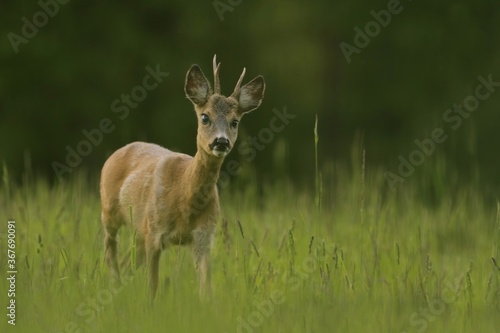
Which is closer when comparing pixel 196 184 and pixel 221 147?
pixel 221 147

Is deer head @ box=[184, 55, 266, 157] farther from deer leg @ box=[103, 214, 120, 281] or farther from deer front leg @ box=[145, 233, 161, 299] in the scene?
deer leg @ box=[103, 214, 120, 281]

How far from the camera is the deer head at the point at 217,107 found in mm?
7309

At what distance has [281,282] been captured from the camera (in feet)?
24.7

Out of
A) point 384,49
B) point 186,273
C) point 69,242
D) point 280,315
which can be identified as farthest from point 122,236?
point 384,49

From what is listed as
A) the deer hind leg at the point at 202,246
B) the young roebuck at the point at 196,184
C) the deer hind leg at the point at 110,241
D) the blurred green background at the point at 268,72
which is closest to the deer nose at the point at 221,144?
the young roebuck at the point at 196,184

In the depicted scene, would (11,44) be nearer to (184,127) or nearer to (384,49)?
(184,127)

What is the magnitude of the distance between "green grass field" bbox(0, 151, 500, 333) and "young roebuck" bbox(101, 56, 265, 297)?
15 cm

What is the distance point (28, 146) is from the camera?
17562 millimetres

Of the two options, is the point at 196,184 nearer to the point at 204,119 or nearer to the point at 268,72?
the point at 204,119

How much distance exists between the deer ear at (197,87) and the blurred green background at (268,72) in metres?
9.22

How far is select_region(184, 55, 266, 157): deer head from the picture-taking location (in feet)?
24.0

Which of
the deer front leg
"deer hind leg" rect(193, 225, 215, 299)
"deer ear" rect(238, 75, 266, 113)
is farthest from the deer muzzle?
the deer front leg

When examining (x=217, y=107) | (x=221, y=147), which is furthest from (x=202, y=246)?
(x=217, y=107)

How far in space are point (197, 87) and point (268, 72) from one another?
1123 centimetres
